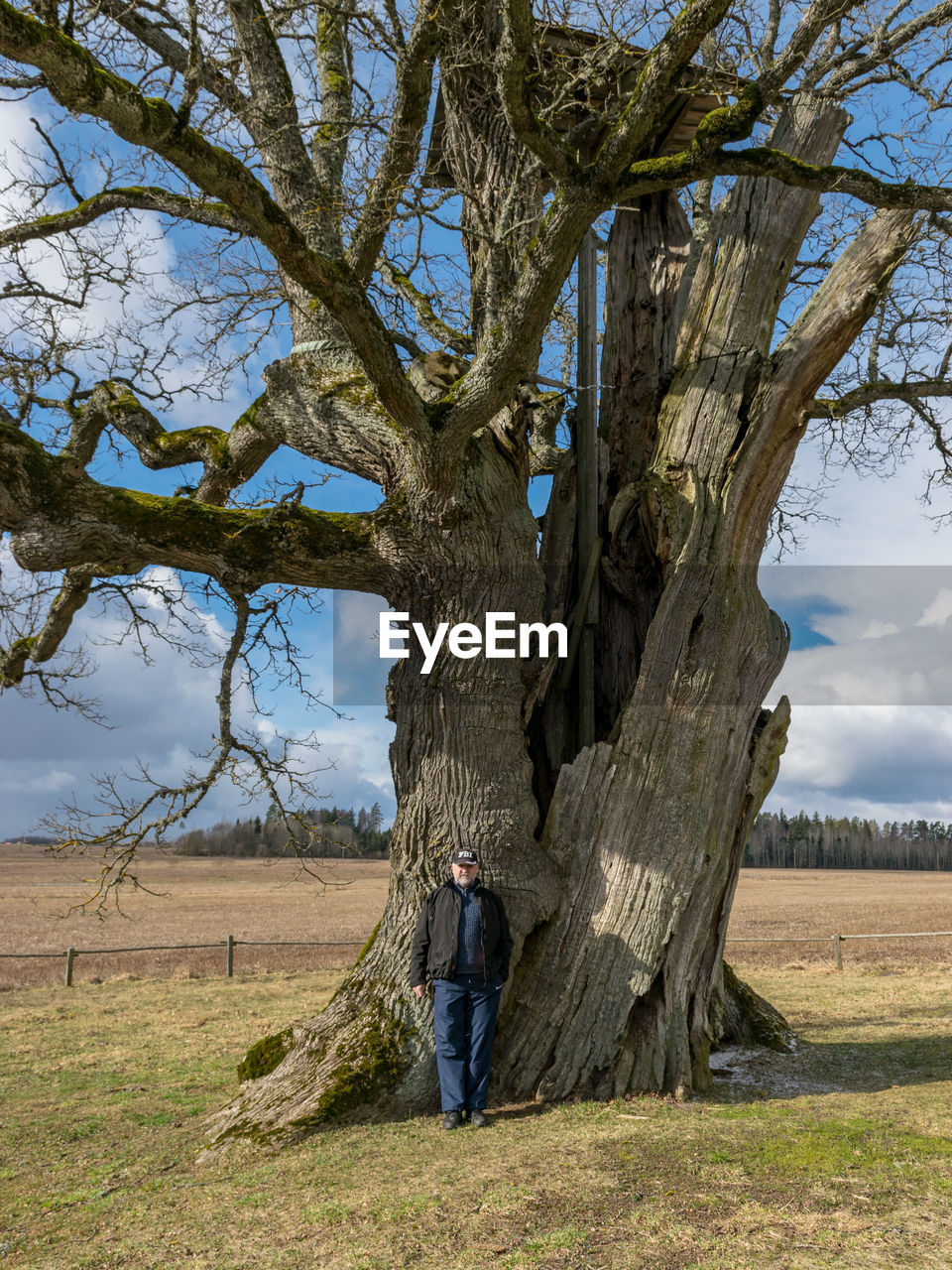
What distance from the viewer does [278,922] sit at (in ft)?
99.5

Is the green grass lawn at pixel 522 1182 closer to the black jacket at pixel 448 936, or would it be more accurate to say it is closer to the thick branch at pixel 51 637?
the black jacket at pixel 448 936

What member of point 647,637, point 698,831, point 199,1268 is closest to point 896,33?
point 647,637

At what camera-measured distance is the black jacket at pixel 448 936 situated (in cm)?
594

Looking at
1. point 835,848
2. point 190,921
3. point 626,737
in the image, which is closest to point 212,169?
point 626,737

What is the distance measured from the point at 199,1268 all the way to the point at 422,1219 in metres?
0.97

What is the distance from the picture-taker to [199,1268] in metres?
3.87

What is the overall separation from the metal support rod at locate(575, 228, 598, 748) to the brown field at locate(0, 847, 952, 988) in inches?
102

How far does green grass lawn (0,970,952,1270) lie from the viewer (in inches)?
153

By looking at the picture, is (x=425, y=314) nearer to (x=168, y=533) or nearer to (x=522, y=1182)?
(x=168, y=533)

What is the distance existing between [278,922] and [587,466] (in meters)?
25.7

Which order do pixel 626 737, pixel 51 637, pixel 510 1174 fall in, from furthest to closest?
pixel 51 637, pixel 626 737, pixel 510 1174

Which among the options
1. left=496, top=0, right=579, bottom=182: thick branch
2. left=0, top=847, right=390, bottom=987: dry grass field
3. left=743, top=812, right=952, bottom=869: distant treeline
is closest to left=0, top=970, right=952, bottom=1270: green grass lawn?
left=0, top=847, right=390, bottom=987: dry grass field

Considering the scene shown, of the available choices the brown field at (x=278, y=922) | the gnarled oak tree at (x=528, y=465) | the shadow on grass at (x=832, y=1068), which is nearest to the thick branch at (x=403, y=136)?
the gnarled oak tree at (x=528, y=465)

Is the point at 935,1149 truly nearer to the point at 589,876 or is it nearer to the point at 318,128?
the point at 589,876
